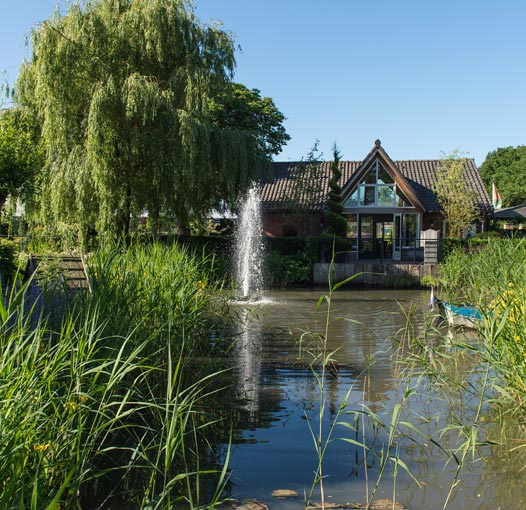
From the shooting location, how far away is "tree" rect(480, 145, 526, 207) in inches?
2507

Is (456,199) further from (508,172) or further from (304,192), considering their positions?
(508,172)

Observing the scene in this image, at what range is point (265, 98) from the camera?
120ft

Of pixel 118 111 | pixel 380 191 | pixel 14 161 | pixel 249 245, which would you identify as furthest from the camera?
pixel 380 191

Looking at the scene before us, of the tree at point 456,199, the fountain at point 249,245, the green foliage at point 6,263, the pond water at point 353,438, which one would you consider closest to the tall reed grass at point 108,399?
the pond water at point 353,438

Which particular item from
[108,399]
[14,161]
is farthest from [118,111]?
[108,399]

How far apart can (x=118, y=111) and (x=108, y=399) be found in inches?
602

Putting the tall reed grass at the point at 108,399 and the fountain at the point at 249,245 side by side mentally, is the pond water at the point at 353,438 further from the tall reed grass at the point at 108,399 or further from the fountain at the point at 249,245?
the fountain at the point at 249,245

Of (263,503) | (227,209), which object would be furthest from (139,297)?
Answer: (227,209)

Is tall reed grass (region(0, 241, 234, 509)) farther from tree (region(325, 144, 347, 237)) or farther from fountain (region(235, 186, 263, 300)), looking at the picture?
tree (region(325, 144, 347, 237))

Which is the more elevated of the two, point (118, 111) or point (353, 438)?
point (118, 111)

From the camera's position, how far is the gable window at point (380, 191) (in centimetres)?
2842

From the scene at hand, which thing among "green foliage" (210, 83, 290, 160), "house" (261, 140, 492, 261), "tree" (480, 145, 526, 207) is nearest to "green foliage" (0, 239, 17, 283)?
"house" (261, 140, 492, 261)

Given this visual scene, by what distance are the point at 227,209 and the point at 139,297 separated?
15397 millimetres

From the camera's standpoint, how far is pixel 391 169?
91.3 ft
